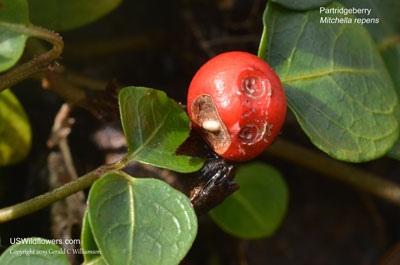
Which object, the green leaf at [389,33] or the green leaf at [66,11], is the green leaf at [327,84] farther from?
the green leaf at [66,11]

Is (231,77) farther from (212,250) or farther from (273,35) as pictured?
(212,250)

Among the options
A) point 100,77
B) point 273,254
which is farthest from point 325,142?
point 100,77

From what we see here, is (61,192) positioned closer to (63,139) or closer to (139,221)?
(139,221)

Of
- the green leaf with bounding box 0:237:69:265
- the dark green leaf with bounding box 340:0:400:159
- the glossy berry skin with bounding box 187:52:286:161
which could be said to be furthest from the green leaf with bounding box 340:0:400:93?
the green leaf with bounding box 0:237:69:265

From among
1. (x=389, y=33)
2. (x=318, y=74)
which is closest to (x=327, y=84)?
(x=318, y=74)

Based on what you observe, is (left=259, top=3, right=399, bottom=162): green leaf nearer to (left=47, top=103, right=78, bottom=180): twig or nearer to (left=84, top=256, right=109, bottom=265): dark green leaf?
(left=84, top=256, right=109, bottom=265): dark green leaf

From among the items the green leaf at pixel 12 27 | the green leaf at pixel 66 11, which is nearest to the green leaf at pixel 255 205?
the green leaf at pixel 66 11
